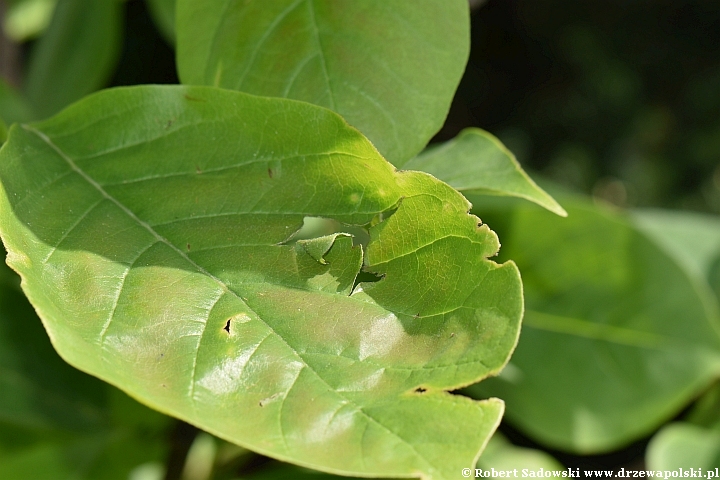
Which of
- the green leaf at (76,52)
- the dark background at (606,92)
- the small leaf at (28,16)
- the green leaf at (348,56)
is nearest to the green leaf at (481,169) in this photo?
the green leaf at (348,56)

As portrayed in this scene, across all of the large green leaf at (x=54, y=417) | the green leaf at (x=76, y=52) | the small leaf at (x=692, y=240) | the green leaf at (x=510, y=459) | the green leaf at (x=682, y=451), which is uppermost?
the green leaf at (x=76, y=52)

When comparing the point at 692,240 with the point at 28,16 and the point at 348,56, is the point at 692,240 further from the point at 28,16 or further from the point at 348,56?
the point at 28,16

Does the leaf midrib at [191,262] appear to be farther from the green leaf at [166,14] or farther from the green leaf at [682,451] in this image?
the green leaf at [682,451]

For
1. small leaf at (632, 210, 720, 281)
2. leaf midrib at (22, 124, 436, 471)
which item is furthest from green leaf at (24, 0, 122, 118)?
small leaf at (632, 210, 720, 281)

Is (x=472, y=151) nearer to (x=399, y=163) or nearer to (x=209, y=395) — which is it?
(x=399, y=163)

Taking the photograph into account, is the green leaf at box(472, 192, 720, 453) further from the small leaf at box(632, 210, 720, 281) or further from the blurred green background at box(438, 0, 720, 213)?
the blurred green background at box(438, 0, 720, 213)

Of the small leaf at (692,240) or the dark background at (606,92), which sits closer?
the small leaf at (692,240)
